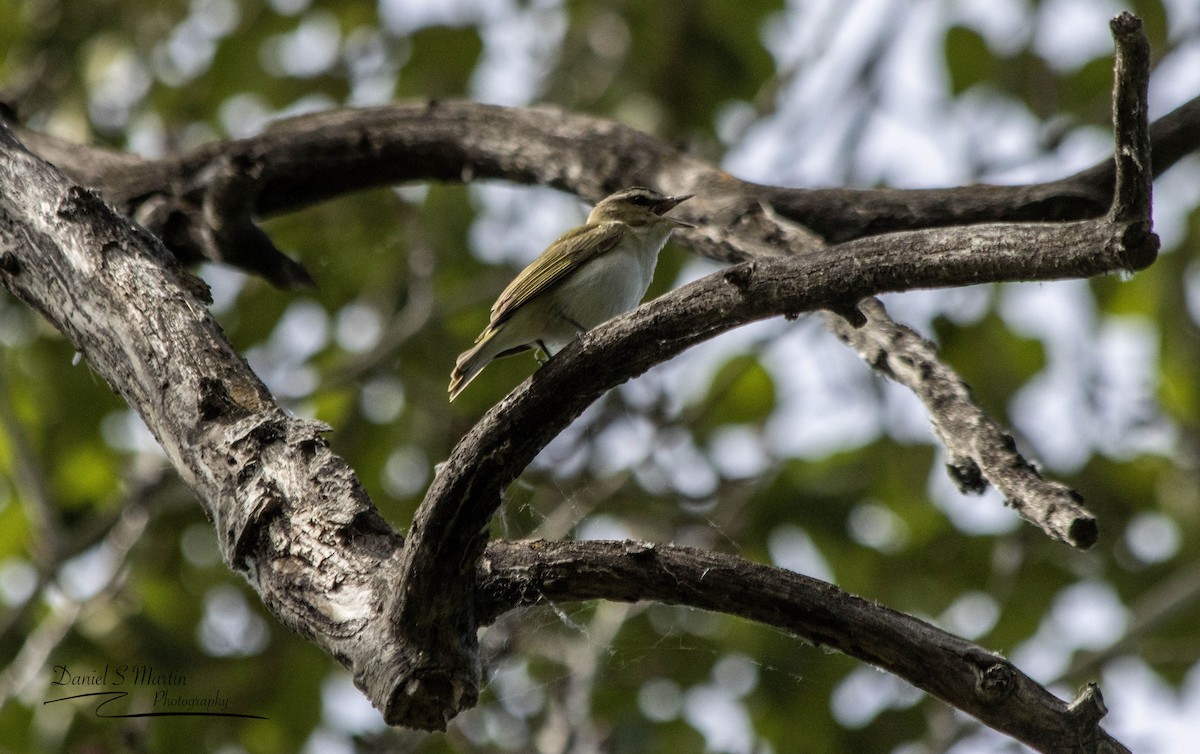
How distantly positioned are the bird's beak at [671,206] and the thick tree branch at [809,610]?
212 cm

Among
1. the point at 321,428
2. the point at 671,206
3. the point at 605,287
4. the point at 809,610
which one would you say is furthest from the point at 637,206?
the point at 809,610

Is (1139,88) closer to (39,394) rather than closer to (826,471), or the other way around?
(826,471)

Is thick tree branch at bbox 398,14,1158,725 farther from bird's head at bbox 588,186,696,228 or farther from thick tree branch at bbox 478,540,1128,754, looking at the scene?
bird's head at bbox 588,186,696,228

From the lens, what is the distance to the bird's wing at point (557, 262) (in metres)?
4.23

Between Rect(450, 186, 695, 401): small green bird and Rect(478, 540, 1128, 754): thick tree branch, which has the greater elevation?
Rect(478, 540, 1128, 754): thick tree branch

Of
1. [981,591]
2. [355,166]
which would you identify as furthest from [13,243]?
[981,591]

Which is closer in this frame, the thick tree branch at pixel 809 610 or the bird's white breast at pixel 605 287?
the thick tree branch at pixel 809 610

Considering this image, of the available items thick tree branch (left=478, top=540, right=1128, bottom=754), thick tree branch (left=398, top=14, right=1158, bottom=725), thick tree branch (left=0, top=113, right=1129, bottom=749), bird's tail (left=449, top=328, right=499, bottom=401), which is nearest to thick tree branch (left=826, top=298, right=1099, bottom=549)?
thick tree branch (left=398, top=14, right=1158, bottom=725)

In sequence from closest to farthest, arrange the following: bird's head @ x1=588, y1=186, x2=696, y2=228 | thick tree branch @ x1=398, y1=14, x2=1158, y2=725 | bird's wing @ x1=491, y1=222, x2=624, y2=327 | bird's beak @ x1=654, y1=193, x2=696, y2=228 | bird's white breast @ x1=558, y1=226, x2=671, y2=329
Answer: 1. thick tree branch @ x1=398, y1=14, x2=1158, y2=725
2. bird's wing @ x1=491, y1=222, x2=624, y2=327
3. bird's white breast @ x1=558, y1=226, x2=671, y2=329
4. bird's beak @ x1=654, y1=193, x2=696, y2=228
5. bird's head @ x1=588, y1=186, x2=696, y2=228

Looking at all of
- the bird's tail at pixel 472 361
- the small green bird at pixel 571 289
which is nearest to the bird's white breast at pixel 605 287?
the small green bird at pixel 571 289

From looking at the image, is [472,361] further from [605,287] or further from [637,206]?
[637,206]

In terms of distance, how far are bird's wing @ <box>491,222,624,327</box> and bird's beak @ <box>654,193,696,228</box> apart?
0.59 ft

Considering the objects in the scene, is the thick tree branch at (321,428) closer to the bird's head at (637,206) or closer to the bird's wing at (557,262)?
the bird's wing at (557,262)

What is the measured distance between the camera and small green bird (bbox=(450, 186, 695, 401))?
14.0ft
